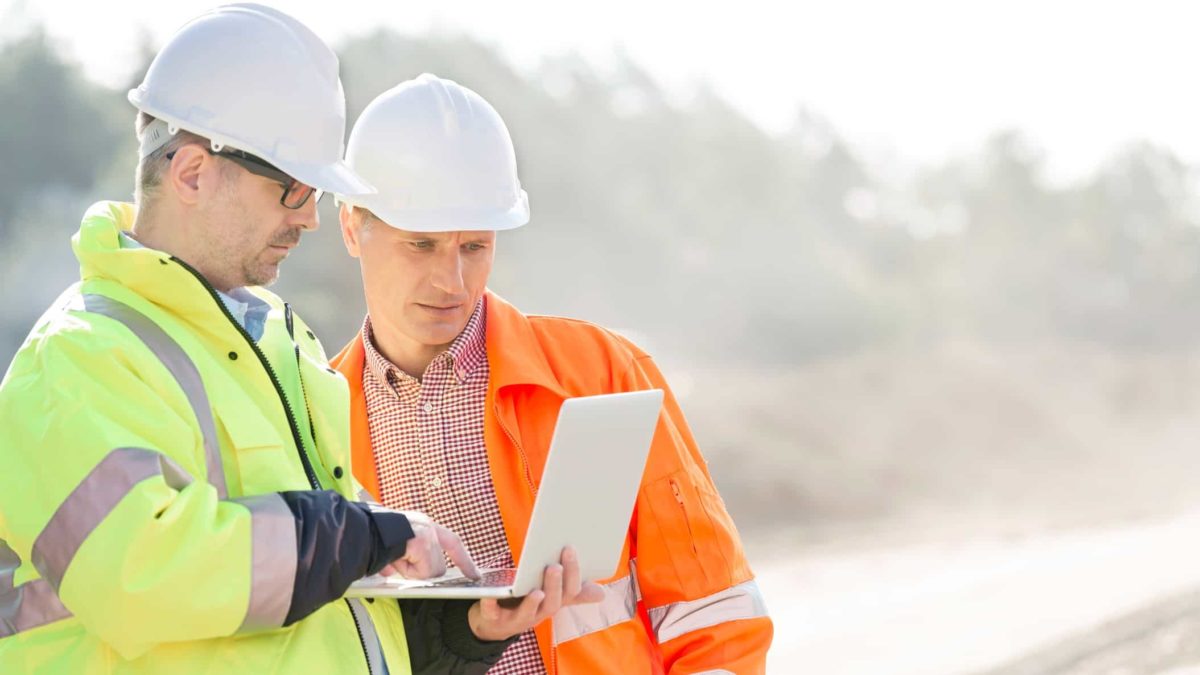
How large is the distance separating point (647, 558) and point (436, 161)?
3.24ft

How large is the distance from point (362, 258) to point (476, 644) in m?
1.07

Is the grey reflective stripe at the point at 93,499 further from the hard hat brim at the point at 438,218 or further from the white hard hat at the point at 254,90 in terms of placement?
the hard hat brim at the point at 438,218

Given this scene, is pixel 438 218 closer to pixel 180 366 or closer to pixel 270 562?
pixel 180 366

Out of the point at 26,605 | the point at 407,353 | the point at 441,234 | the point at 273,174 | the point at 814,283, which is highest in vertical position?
the point at 814,283

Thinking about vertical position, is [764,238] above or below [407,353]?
above

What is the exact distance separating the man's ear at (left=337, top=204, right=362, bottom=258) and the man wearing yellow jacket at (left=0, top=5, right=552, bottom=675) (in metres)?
0.84

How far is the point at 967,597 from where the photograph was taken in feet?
33.1

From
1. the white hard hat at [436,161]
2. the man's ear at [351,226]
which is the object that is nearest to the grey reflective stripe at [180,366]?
the white hard hat at [436,161]

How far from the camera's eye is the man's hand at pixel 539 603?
252 centimetres

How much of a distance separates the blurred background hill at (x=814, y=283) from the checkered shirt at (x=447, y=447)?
12.2m

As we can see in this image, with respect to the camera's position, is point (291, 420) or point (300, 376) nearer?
point (291, 420)

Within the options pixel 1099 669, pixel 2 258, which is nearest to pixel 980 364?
pixel 2 258

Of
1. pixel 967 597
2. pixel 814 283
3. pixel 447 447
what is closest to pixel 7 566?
pixel 447 447

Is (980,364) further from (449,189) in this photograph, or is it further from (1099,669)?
(449,189)
